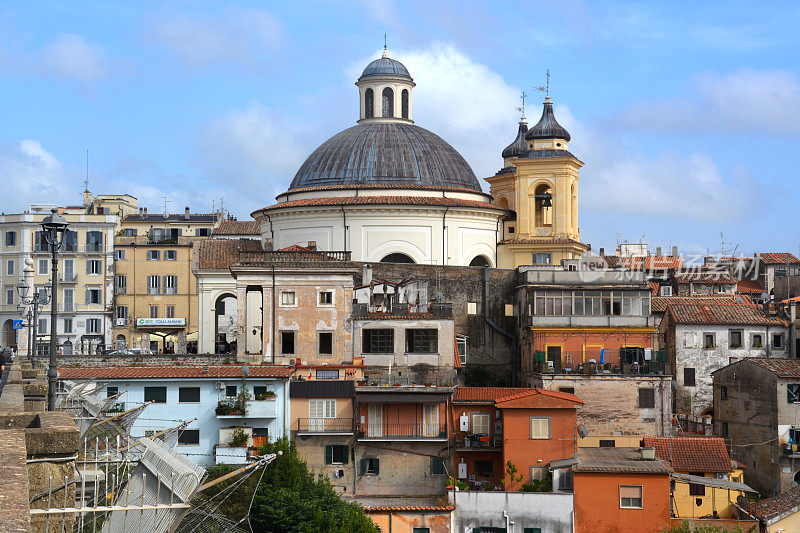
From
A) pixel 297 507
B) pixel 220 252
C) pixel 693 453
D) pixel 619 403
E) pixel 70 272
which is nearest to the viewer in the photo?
pixel 297 507

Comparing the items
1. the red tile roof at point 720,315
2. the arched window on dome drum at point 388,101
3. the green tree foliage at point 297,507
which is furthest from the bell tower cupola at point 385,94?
the green tree foliage at point 297,507

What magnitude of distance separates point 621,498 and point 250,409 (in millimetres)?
14259

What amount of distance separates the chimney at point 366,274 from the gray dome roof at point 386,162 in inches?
336

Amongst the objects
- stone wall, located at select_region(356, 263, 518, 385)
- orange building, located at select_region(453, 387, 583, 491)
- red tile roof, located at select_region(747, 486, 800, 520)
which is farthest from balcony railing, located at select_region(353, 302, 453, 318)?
red tile roof, located at select_region(747, 486, 800, 520)

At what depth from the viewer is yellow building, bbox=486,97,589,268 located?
65.1 metres

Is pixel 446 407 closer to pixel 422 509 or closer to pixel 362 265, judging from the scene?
pixel 422 509

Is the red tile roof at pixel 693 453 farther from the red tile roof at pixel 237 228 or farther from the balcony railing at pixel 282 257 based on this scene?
the red tile roof at pixel 237 228

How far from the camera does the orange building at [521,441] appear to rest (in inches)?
1624

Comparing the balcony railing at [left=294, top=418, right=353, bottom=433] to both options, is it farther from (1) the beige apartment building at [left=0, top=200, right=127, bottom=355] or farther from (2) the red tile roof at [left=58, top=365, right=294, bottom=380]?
(1) the beige apartment building at [left=0, top=200, right=127, bottom=355]

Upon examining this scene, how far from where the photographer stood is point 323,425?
143 ft

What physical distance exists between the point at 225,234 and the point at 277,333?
42597 mm

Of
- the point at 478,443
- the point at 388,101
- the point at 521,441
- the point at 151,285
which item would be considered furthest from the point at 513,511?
the point at 151,285

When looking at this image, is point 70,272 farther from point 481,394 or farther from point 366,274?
point 481,394

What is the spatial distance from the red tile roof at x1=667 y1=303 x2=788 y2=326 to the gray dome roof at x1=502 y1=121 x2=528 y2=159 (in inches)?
854
